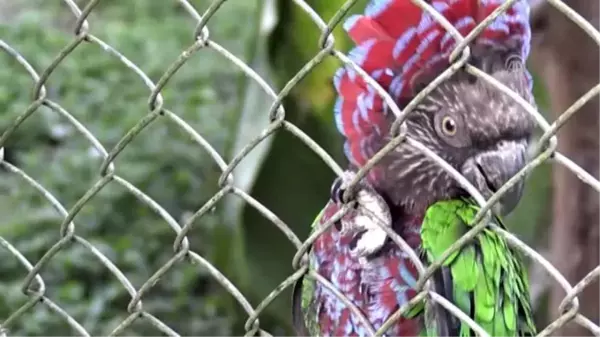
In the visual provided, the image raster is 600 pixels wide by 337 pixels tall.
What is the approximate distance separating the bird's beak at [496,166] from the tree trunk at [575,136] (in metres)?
0.78

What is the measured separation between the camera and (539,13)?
1.85m

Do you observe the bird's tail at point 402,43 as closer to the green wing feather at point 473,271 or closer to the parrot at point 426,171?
the parrot at point 426,171

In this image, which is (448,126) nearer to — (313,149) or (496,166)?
(496,166)

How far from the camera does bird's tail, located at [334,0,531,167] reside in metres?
1.13

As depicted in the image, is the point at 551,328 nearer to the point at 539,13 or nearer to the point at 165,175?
the point at 539,13

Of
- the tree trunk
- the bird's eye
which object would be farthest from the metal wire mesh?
the tree trunk

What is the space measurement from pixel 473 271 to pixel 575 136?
3.20ft

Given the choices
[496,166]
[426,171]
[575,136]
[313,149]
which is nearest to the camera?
[313,149]

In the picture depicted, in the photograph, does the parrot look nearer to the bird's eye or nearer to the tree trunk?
the bird's eye

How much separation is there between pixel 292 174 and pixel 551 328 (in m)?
1.56

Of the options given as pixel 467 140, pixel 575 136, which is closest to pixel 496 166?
pixel 467 140

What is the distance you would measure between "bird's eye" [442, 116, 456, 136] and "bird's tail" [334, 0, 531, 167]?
6 centimetres

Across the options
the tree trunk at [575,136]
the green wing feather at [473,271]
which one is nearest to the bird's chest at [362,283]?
the green wing feather at [473,271]

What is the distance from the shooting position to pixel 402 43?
1.19 metres
